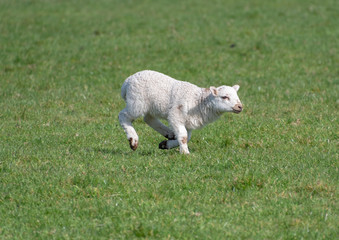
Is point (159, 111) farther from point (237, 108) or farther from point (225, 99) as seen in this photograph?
point (237, 108)

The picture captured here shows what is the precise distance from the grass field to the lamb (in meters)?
0.45

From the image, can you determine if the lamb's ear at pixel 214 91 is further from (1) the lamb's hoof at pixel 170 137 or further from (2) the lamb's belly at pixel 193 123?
(1) the lamb's hoof at pixel 170 137

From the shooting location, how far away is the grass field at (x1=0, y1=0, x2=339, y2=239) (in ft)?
23.1

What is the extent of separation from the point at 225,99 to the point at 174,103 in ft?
2.53

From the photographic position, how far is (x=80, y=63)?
17.4 metres

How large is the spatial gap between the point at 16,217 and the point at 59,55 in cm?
1131

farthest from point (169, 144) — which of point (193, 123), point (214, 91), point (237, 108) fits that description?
point (237, 108)

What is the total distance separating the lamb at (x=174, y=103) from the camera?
9.28m

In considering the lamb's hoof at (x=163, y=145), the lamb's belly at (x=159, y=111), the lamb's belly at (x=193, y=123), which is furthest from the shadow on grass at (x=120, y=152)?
the lamb's belly at (x=193, y=123)

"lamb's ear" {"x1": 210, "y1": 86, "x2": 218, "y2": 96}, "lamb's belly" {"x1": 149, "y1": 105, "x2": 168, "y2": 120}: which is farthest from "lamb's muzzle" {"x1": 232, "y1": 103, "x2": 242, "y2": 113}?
"lamb's belly" {"x1": 149, "y1": 105, "x2": 168, "y2": 120}

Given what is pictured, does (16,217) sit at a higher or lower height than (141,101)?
lower

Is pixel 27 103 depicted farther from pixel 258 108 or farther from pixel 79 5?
pixel 79 5

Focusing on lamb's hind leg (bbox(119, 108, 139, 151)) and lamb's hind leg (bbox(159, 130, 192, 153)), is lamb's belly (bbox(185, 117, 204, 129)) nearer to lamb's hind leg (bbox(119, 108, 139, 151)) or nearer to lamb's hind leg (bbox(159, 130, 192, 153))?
lamb's hind leg (bbox(159, 130, 192, 153))

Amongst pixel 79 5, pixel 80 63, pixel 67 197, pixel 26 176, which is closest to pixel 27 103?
pixel 80 63
